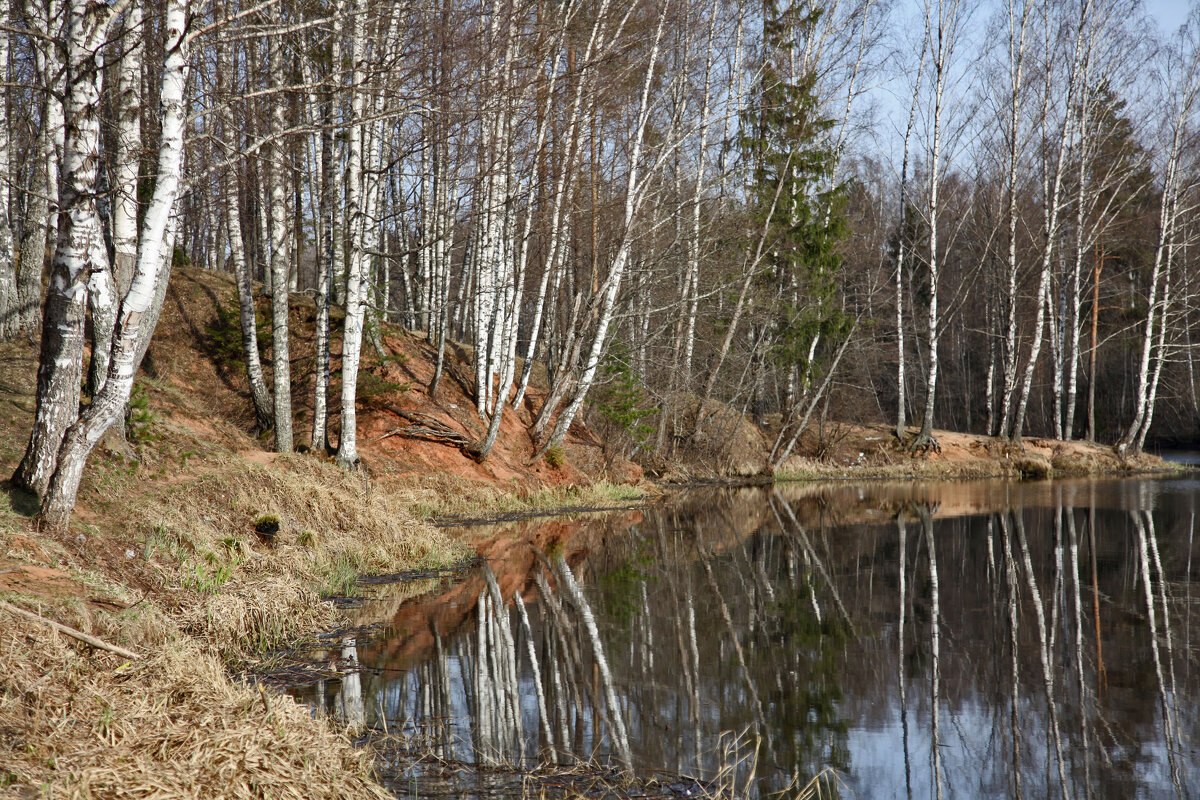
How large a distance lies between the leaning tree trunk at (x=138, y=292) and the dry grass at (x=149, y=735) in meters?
3.05

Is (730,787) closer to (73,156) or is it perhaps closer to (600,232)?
(73,156)

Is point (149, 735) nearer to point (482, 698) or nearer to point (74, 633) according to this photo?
point (74, 633)

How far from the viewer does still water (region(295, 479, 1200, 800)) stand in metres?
5.10

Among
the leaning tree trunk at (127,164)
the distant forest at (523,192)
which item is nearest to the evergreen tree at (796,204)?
the distant forest at (523,192)

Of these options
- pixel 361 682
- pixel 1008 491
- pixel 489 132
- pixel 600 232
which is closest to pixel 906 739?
pixel 361 682

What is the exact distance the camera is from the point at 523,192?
16.6 m

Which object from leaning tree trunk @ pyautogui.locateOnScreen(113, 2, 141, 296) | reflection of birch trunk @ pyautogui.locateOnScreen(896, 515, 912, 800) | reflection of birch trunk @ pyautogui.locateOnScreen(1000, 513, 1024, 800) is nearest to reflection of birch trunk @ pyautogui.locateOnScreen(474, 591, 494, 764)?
reflection of birch trunk @ pyautogui.locateOnScreen(896, 515, 912, 800)

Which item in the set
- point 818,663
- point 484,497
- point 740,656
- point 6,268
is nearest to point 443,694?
point 740,656

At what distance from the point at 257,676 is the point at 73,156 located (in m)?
4.61

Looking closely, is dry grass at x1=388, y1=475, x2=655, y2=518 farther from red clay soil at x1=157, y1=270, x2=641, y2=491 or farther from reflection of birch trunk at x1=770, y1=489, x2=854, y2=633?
reflection of birch trunk at x1=770, y1=489, x2=854, y2=633

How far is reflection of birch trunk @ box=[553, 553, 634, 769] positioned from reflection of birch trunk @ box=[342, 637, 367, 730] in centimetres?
151

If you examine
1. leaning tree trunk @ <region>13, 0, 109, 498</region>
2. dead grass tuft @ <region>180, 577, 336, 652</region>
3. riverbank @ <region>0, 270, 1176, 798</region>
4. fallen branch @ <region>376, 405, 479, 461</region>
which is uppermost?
leaning tree trunk @ <region>13, 0, 109, 498</region>

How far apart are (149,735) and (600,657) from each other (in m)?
3.81

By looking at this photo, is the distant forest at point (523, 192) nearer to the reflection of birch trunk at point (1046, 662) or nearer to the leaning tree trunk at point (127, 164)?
the leaning tree trunk at point (127, 164)
